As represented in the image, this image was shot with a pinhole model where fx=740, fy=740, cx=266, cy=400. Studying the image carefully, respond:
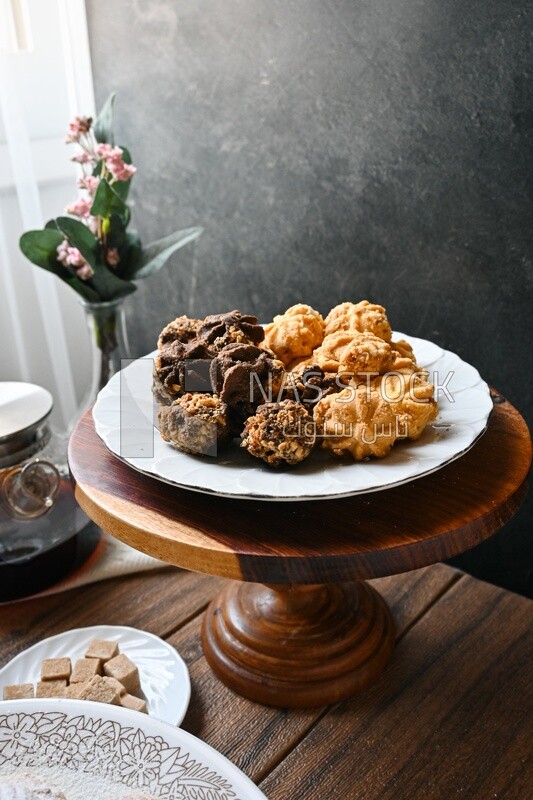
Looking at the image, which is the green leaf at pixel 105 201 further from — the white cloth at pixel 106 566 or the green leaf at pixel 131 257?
the white cloth at pixel 106 566

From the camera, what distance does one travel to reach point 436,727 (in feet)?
3.17

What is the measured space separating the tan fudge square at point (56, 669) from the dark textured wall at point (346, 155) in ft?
2.74

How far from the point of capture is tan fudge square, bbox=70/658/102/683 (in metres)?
1.00

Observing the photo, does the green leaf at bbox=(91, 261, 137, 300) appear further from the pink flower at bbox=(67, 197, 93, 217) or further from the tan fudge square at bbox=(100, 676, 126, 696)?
the tan fudge square at bbox=(100, 676, 126, 696)

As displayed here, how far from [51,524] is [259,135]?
2.89 ft

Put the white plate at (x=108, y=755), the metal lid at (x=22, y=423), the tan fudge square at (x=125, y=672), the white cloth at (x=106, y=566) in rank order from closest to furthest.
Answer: the white plate at (x=108, y=755)
the tan fudge square at (x=125, y=672)
the metal lid at (x=22, y=423)
the white cloth at (x=106, y=566)

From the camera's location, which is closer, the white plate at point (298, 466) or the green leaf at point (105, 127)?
the white plate at point (298, 466)

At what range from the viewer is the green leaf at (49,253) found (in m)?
1.41

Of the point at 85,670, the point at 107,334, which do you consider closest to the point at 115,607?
the point at 85,670

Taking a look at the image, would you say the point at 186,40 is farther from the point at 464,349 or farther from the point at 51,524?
the point at 51,524

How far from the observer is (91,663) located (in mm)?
1018

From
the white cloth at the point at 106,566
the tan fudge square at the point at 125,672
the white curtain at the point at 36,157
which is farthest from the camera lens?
the white curtain at the point at 36,157

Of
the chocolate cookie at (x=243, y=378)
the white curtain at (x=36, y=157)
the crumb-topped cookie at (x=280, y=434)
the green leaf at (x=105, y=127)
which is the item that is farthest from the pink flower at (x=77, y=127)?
the crumb-topped cookie at (x=280, y=434)

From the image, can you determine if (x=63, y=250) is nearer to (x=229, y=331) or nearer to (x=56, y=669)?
(x=229, y=331)
